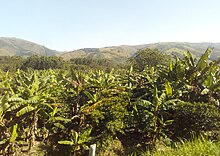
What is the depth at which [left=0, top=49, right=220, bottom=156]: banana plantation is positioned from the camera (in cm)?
938

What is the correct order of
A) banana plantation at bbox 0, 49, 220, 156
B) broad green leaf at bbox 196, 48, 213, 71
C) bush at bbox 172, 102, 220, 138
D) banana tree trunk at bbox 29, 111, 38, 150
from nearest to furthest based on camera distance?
banana plantation at bbox 0, 49, 220, 156 < banana tree trunk at bbox 29, 111, 38, 150 < bush at bbox 172, 102, 220, 138 < broad green leaf at bbox 196, 48, 213, 71

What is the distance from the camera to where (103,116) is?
10383 millimetres

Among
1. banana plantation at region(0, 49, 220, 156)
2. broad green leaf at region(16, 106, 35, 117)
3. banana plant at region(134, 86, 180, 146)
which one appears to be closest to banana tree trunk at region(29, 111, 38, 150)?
banana plantation at region(0, 49, 220, 156)

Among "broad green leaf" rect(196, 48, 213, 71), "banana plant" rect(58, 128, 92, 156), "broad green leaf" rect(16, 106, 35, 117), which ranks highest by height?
"broad green leaf" rect(196, 48, 213, 71)

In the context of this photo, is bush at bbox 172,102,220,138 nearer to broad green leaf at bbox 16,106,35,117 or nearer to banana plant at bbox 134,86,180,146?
banana plant at bbox 134,86,180,146

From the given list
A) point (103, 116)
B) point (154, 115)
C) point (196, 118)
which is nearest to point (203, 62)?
point (196, 118)

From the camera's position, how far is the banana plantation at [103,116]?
938cm

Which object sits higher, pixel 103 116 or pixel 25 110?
pixel 25 110

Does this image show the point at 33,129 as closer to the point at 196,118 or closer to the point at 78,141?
the point at 78,141

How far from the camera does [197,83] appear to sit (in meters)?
13.0

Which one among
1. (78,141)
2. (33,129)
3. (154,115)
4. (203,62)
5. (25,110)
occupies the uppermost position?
(203,62)

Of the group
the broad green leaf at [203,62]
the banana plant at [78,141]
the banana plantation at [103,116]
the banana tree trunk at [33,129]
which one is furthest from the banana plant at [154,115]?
the banana tree trunk at [33,129]

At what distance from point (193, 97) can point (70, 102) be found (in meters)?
7.07

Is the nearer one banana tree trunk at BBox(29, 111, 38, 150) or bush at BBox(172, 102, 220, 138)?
banana tree trunk at BBox(29, 111, 38, 150)
